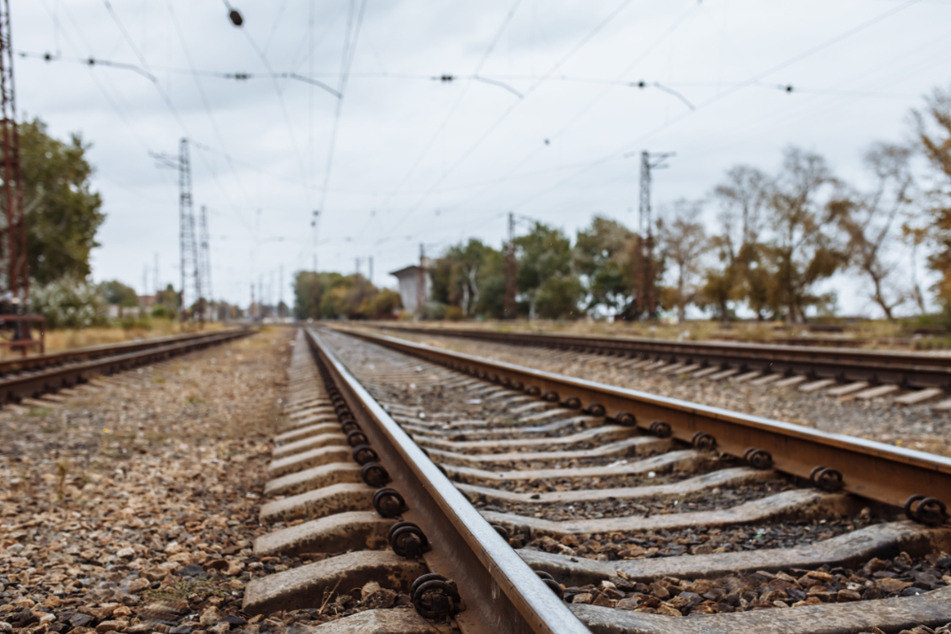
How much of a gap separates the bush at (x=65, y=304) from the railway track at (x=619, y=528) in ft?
75.1

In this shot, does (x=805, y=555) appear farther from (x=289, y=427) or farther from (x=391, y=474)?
(x=289, y=427)

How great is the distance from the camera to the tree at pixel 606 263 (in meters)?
53.6

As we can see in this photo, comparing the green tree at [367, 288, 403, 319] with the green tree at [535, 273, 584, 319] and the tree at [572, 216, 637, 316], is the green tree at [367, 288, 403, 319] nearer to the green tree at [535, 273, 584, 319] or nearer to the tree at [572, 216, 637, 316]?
the tree at [572, 216, 637, 316]

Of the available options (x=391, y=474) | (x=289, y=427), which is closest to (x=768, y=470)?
(x=391, y=474)

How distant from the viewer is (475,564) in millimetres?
1808

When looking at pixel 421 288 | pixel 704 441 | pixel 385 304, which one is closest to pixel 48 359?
pixel 704 441

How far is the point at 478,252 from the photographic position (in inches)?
2628

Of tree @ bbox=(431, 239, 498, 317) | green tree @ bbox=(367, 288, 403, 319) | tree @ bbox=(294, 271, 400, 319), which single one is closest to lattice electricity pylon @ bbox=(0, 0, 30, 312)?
tree @ bbox=(431, 239, 498, 317)

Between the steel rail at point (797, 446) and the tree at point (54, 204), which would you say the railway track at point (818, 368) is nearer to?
the steel rail at point (797, 446)

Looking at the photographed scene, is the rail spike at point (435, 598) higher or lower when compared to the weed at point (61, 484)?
higher

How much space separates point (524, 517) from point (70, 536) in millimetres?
1856

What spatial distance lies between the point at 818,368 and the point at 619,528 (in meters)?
5.96

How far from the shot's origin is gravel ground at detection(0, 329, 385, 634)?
1957 mm

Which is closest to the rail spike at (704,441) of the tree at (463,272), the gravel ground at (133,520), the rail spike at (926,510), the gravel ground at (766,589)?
the rail spike at (926,510)
